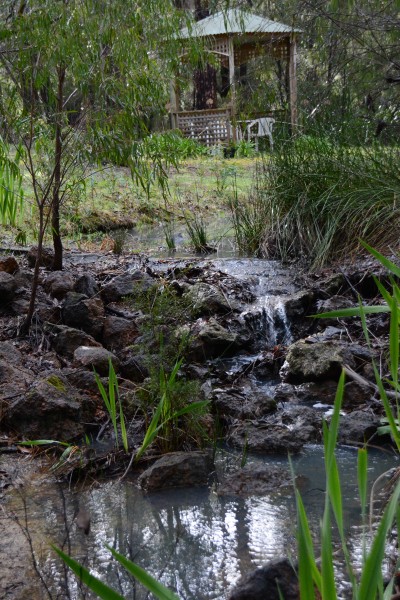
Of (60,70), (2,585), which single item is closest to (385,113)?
(60,70)

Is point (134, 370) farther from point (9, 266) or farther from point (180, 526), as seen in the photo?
point (9, 266)

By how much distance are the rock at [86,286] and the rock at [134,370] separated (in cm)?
138

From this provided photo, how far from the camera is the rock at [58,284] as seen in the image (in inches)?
221

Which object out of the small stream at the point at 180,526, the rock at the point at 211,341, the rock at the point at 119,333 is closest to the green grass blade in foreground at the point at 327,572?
the small stream at the point at 180,526

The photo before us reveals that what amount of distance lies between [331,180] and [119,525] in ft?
16.8

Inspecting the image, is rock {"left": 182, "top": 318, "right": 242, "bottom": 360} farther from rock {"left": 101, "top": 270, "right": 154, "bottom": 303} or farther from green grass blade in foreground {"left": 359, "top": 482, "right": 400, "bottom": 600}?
green grass blade in foreground {"left": 359, "top": 482, "right": 400, "bottom": 600}

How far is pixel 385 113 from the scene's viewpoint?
7.47 m

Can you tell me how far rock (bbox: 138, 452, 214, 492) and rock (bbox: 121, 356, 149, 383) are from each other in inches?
46.1

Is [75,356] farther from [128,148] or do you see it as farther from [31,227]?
[31,227]

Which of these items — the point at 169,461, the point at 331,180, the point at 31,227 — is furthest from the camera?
the point at 31,227

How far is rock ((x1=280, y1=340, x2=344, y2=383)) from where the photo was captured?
434 cm

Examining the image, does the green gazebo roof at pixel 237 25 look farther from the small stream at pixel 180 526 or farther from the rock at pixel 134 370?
the small stream at pixel 180 526

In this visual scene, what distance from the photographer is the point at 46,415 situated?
3.53 meters

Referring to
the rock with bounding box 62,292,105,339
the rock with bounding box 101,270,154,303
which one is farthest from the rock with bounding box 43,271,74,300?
the rock with bounding box 62,292,105,339
